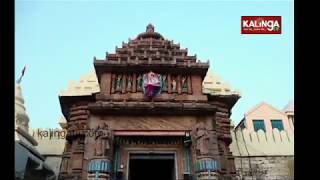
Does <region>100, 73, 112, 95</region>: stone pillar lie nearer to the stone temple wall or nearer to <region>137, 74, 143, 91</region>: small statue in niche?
<region>137, 74, 143, 91</region>: small statue in niche

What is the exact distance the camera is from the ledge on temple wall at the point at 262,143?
2208cm

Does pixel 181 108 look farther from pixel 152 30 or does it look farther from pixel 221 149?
pixel 152 30

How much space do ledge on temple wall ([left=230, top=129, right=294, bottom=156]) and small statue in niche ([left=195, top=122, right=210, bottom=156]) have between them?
6.66m

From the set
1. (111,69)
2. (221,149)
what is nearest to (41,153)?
(111,69)

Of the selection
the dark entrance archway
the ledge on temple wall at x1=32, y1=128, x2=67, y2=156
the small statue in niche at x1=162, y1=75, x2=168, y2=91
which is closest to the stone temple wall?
the dark entrance archway

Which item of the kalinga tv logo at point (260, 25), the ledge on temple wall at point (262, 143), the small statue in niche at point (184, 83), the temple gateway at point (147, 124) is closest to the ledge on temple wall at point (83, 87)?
the temple gateway at point (147, 124)

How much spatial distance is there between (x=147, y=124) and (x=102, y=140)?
2.06 metres

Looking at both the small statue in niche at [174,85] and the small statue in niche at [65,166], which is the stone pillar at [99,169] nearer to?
the small statue in niche at [65,166]

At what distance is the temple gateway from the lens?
598 inches

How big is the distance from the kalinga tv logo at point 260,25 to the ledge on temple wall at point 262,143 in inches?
577

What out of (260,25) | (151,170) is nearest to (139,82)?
(151,170)

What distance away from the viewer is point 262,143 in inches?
916

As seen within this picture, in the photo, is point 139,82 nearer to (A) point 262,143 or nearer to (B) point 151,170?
(B) point 151,170
